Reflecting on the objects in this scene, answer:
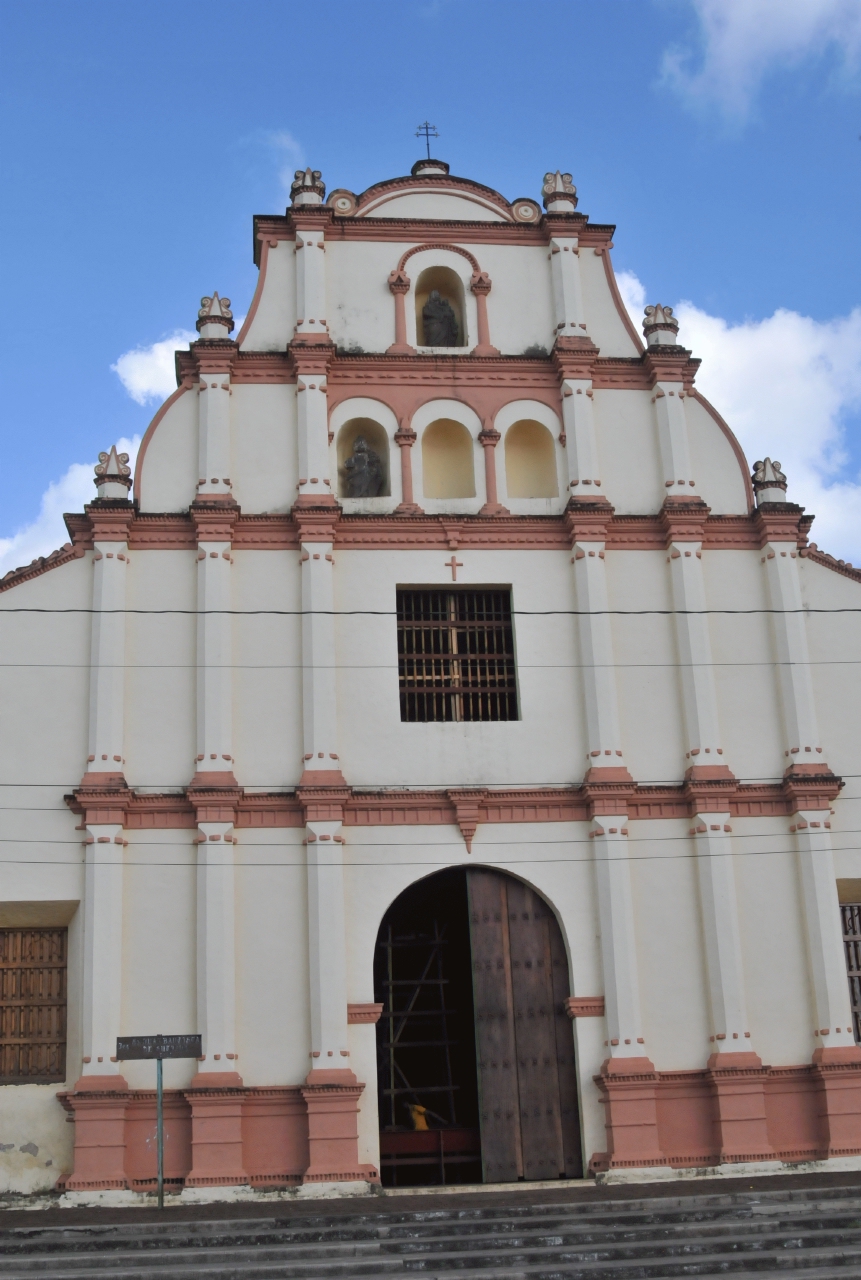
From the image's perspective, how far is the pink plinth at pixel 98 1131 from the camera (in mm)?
18297

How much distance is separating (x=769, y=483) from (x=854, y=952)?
6888mm

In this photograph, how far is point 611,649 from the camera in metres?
21.2

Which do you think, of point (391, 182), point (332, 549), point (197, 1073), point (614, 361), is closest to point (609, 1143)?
point (197, 1073)

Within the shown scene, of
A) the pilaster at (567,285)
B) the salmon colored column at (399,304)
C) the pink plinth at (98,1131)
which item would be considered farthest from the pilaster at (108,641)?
the pilaster at (567,285)

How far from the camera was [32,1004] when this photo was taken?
19531 millimetres

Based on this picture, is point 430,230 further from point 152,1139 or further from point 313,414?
point 152,1139

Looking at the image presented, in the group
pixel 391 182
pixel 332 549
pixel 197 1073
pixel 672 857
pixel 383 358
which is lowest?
pixel 197 1073

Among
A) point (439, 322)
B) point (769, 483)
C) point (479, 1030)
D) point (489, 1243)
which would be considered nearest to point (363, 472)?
point (439, 322)

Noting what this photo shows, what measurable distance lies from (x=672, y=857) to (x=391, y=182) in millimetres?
11214

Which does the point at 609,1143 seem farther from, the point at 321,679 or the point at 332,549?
the point at 332,549

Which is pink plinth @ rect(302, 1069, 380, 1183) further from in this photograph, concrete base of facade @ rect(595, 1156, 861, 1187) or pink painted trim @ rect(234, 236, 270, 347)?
pink painted trim @ rect(234, 236, 270, 347)

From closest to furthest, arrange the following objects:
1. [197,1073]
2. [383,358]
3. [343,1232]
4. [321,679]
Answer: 1. [343,1232]
2. [197,1073]
3. [321,679]
4. [383,358]

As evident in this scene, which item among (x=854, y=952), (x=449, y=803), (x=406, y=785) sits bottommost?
(x=854, y=952)

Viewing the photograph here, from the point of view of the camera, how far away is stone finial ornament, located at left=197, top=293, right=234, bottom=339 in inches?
872
